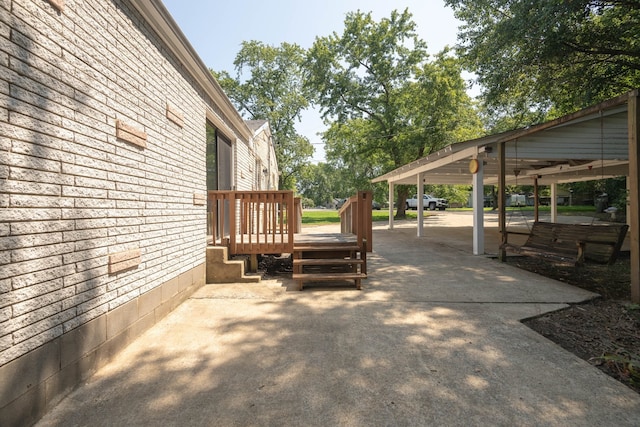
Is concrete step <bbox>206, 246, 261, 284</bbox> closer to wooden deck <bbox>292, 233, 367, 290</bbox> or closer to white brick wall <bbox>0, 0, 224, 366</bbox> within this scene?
wooden deck <bbox>292, 233, 367, 290</bbox>

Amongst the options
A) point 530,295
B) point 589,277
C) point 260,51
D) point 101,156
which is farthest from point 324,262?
point 260,51

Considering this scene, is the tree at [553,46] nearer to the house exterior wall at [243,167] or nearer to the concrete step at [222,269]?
the house exterior wall at [243,167]

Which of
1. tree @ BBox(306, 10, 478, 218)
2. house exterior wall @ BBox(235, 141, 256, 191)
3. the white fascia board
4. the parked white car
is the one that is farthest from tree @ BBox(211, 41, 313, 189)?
the white fascia board

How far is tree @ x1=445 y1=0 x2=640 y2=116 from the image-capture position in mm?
7043

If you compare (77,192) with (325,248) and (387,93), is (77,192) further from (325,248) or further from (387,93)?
(387,93)

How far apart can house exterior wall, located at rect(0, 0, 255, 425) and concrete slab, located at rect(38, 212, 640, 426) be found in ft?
0.97

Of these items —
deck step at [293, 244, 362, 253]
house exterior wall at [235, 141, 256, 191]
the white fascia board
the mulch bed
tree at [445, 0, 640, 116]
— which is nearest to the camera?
the mulch bed

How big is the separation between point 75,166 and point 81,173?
72 mm

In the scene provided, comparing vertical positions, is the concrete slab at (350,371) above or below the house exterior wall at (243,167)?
below

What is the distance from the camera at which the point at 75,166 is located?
2236 mm

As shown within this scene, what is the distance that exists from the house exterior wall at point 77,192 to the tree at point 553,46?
779 cm

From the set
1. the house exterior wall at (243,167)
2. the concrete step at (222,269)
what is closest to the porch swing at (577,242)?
the concrete step at (222,269)

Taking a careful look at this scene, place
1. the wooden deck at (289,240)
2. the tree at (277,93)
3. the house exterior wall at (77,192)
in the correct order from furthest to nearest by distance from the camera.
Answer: the tree at (277,93) < the wooden deck at (289,240) < the house exterior wall at (77,192)

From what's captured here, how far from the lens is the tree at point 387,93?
1958cm
